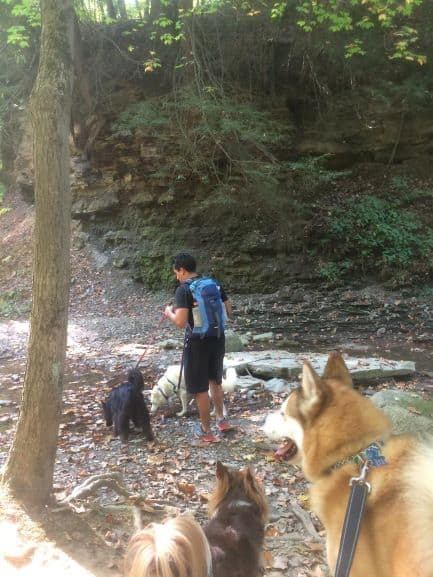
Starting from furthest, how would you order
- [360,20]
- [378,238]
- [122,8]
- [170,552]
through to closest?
1. [122,8]
2. [378,238]
3. [360,20]
4. [170,552]

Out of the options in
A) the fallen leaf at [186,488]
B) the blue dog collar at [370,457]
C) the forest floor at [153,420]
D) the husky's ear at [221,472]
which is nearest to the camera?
the blue dog collar at [370,457]

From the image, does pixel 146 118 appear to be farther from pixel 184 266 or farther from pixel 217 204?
pixel 184 266

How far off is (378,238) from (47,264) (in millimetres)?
13228

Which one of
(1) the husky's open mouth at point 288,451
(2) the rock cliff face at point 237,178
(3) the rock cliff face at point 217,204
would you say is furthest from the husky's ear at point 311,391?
(3) the rock cliff face at point 217,204

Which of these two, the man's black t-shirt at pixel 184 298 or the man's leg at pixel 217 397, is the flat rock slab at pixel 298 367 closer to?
the man's leg at pixel 217 397

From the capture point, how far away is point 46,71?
144 inches

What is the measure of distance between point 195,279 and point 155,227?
1101cm

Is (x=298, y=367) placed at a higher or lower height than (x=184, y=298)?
lower

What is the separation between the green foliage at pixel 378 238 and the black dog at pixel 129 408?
1041 cm

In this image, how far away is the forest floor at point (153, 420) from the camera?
3500 mm

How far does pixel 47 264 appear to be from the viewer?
3643mm

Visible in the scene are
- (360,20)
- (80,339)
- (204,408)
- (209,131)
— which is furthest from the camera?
(360,20)

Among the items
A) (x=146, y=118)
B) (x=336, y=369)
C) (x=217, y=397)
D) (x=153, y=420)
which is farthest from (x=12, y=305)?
(x=336, y=369)

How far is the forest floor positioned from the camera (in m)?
3.50
